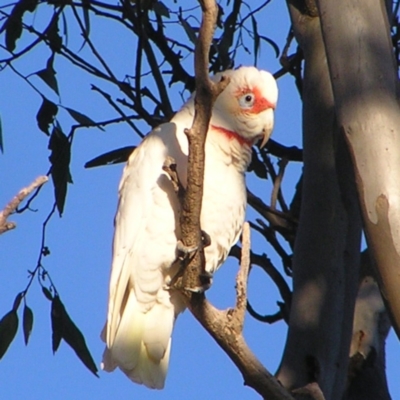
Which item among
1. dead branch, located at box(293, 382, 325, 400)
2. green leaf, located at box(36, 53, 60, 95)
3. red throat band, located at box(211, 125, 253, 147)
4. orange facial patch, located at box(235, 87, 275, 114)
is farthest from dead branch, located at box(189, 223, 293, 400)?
green leaf, located at box(36, 53, 60, 95)

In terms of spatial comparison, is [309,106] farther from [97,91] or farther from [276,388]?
[276,388]

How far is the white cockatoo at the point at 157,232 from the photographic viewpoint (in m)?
2.24

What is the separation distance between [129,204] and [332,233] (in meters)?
0.51

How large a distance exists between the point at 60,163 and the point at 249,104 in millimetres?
658

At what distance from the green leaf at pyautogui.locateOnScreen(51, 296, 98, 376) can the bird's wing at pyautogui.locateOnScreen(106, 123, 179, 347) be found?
362 mm

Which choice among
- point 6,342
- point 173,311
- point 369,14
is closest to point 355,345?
point 173,311

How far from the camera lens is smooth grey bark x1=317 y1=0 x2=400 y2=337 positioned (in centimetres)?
145

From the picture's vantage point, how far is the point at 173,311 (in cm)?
236

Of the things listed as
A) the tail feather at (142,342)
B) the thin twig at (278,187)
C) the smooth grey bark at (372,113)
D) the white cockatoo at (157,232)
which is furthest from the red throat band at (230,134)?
the smooth grey bark at (372,113)

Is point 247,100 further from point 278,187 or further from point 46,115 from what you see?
point 46,115

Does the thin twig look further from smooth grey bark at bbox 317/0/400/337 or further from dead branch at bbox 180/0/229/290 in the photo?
smooth grey bark at bbox 317/0/400/337

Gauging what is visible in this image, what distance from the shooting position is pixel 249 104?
244 centimetres

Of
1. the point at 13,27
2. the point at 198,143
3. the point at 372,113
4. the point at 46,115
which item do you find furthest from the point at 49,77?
the point at 372,113

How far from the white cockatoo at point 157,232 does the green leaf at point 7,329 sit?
1.33 ft
